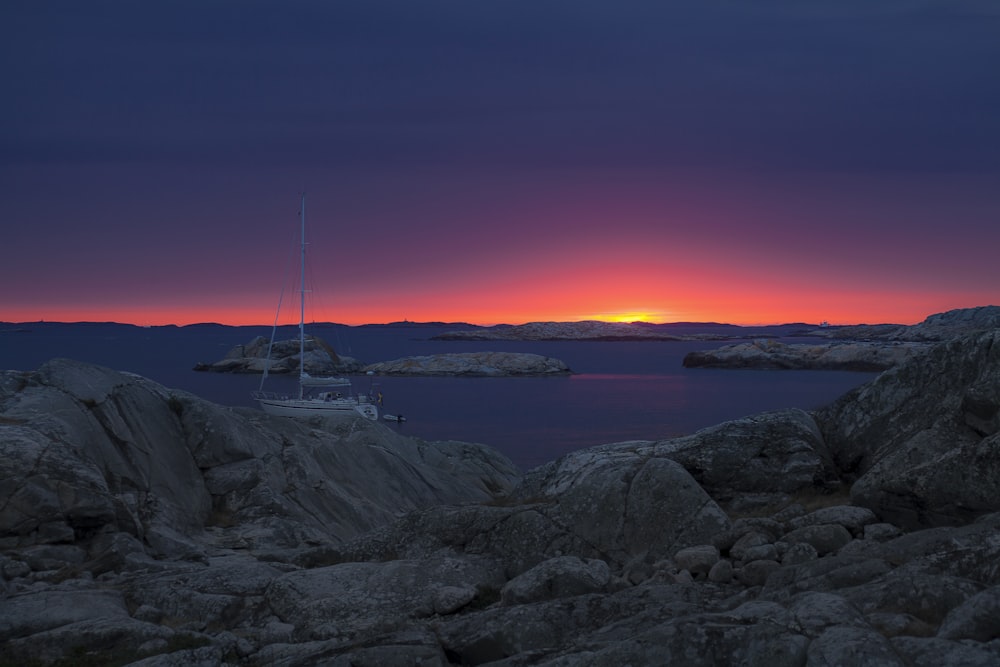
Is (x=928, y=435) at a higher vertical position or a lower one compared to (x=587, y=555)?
higher

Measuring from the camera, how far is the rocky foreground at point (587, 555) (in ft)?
28.8

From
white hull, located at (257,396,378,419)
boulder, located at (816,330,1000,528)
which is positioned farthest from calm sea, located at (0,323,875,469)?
boulder, located at (816,330,1000,528)

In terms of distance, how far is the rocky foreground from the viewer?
8.79 meters

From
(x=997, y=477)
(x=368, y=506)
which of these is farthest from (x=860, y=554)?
(x=368, y=506)

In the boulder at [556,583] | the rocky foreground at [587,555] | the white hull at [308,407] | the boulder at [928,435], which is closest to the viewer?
the rocky foreground at [587,555]

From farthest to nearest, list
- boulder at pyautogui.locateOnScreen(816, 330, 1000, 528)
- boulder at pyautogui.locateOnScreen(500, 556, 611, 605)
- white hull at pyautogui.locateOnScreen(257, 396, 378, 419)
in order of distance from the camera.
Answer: white hull at pyautogui.locateOnScreen(257, 396, 378, 419)
boulder at pyautogui.locateOnScreen(816, 330, 1000, 528)
boulder at pyautogui.locateOnScreen(500, 556, 611, 605)

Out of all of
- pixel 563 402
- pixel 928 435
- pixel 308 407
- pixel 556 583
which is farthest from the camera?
pixel 563 402

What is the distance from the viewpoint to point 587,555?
51.3ft

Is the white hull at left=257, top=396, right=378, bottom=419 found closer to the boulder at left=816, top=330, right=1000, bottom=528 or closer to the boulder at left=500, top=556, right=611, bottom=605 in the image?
the boulder at left=816, top=330, right=1000, bottom=528

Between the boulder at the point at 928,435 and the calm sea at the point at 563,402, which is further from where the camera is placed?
the calm sea at the point at 563,402

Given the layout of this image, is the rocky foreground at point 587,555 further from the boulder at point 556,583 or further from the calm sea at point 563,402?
the calm sea at point 563,402

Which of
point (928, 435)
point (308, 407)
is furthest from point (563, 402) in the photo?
point (928, 435)

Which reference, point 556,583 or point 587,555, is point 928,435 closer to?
point 587,555

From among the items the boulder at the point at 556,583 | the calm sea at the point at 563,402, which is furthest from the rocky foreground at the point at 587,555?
the calm sea at the point at 563,402
